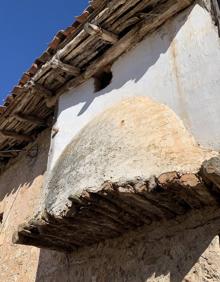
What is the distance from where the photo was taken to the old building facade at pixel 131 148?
123 inches

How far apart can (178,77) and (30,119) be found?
9.90ft

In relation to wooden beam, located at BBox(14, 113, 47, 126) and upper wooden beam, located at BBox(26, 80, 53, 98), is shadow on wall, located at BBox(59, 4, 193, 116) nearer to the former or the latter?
upper wooden beam, located at BBox(26, 80, 53, 98)

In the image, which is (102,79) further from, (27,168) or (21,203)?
(21,203)

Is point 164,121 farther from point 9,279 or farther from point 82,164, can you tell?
point 9,279

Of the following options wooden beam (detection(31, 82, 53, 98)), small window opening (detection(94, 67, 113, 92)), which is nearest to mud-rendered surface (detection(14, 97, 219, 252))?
small window opening (detection(94, 67, 113, 92))

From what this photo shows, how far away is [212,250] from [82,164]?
152cm

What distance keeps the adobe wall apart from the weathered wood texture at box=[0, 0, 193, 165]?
0.49 m

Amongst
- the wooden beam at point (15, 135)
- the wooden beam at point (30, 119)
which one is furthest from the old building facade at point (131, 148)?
the wooden beam at point (15, 135)

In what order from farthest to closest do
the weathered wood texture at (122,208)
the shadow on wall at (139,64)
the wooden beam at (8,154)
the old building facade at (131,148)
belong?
1. the wooden beam at (8,154)
2. the shadow on wall at (139,64)
3. the old building facade at (131,148)
4. the weathered wood texture at (122,208)

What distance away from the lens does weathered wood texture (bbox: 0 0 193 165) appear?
4277mm

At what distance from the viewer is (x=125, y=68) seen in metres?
4.47

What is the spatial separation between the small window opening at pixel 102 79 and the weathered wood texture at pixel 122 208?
1.75m

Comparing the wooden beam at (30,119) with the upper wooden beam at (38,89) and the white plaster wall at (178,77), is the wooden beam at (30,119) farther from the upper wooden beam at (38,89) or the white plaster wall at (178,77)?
the white plaster wall at (178,77)

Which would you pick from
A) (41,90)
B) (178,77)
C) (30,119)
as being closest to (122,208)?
(178,77)
